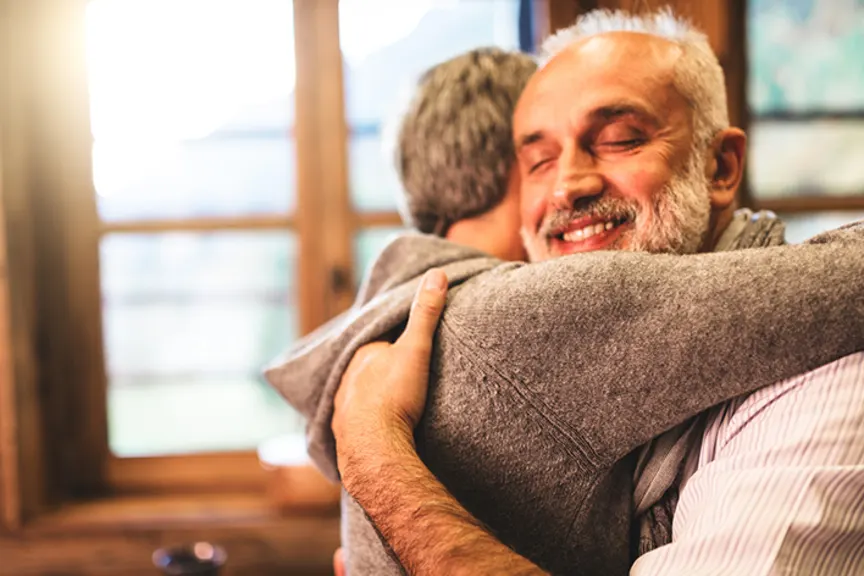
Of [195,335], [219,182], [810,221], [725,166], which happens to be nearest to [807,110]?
[810,221]

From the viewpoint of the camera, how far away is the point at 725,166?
3.59 feet

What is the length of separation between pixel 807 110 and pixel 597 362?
1909 millimetres

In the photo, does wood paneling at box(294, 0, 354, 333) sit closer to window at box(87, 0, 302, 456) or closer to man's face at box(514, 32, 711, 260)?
window at box(87, 0, 302, 456)

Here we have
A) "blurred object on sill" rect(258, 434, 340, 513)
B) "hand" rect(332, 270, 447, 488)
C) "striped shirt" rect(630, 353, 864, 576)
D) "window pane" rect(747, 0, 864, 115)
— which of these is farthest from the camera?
"window pane" rect(747, 0, 864, 115)

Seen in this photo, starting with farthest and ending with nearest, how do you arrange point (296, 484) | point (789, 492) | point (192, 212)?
1. point (192, 212)
2. point (296, 484)
3. point (789, 492)

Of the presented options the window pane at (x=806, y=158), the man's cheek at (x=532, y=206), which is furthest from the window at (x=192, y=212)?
the window pane at (x=806, y=158)

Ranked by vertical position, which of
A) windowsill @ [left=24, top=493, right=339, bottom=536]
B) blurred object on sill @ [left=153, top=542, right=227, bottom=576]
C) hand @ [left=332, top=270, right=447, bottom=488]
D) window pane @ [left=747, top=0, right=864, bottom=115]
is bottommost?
windowsill @ [left=24, top=493, right=339, bottom=536]

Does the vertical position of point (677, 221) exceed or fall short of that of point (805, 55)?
it falls short

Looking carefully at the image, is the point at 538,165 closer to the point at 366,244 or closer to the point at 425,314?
the point at 425,314

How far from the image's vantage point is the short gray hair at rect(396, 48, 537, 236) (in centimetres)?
119

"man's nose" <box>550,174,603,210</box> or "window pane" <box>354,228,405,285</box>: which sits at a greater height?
"man's nose" <box>550,174,603,210</box>

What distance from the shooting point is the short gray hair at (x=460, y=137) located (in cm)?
119

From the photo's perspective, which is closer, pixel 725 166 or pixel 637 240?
pixel 637 240

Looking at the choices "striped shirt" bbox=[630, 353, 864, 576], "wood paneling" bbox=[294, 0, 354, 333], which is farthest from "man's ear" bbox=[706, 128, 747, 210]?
"wood paneling" bbox=[294, 0, 354, 333]
